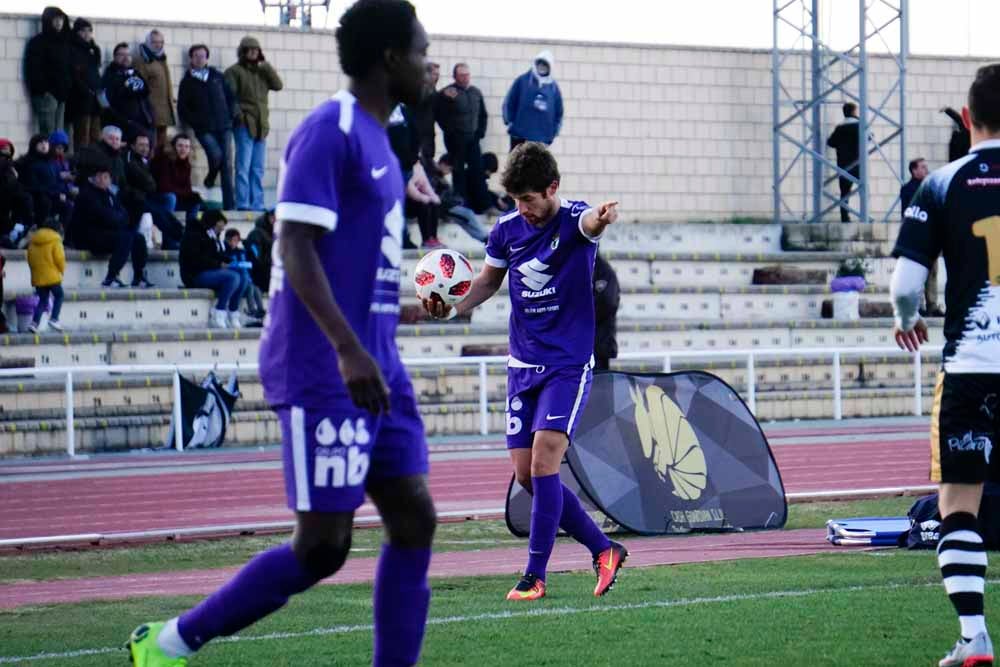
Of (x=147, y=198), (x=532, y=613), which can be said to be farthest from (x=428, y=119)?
(x=532, y=613)

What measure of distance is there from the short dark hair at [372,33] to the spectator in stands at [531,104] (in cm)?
1973

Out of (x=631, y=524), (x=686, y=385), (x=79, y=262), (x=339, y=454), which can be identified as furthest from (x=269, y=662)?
(x=79, y=262)

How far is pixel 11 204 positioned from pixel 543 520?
13482 mm

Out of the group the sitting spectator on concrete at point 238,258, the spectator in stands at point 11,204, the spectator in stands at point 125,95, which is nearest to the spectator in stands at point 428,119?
the sitting spectator on concrete at point 238,258

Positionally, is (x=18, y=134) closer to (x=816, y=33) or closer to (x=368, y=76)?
(x=816, y=33)

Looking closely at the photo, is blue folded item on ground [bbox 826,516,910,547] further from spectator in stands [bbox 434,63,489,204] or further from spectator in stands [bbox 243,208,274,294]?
spectator in stands [bbox 434,63,489,204]

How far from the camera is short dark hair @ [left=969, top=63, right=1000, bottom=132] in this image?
6.28m

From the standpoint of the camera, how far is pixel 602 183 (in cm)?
2867

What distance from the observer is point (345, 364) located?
16.0ft

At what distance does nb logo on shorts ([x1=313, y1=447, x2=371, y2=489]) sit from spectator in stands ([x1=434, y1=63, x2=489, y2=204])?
19.6 meters

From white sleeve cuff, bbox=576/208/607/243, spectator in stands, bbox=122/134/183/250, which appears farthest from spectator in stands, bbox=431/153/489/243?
white sleeve cuff, bbox=576/208/607/243

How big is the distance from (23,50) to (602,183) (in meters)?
9.54

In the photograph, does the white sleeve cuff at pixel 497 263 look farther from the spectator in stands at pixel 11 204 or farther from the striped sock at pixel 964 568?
the spectator in stands at pixel 11 204

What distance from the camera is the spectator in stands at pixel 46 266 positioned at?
63.9 ft
